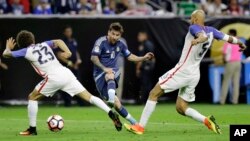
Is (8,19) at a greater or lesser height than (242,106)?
greater

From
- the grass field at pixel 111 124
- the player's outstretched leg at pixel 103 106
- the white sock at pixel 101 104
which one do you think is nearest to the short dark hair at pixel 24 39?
the player's outstretched leg at pixel 103 106

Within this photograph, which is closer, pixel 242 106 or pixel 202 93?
pixel 242 106

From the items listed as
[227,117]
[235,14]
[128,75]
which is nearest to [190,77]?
[227,117]

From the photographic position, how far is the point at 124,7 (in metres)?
27.7

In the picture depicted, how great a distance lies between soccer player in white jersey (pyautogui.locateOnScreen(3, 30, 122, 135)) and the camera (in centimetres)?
1580

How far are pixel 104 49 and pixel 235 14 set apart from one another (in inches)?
466

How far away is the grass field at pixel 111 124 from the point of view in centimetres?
1525

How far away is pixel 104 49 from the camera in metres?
17.5

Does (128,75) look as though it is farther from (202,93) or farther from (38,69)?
(38,69)

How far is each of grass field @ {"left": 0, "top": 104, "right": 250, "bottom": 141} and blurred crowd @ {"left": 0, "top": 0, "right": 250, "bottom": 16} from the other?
3.22m

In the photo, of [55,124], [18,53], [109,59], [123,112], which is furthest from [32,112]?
[109,59]

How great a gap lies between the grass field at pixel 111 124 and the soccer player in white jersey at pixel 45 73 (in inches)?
18.9

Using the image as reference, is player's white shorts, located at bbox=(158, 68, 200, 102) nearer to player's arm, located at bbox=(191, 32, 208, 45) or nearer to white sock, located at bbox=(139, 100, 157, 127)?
white sock, located at bbox=(139, 100, 157, 127)

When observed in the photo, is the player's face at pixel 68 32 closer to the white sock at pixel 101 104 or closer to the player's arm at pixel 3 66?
the player's arm at pixel 3 66
